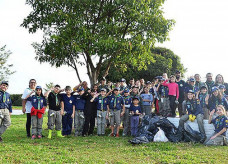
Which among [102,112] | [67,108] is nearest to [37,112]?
[67,108]

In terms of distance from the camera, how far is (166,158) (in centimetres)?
552

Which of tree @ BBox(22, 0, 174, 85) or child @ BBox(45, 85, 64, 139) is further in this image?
tree @ BBox(22, 0, 174, 85)

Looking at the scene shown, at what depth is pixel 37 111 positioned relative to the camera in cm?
803

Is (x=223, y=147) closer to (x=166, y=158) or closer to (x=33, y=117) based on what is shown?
(x=166, y=158)

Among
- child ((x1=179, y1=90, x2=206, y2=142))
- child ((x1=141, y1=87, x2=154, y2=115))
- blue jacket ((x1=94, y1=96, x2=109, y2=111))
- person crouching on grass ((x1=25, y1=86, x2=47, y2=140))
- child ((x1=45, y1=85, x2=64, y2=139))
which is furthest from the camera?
child ((x1=141, y1=87, x2=154, y2=115))

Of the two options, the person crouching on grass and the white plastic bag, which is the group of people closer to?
the person crouching on grass

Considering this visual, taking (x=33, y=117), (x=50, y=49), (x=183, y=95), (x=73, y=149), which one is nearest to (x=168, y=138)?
(x=183, y=95)

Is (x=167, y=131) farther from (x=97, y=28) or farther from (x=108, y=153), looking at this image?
(x=97, y=28)

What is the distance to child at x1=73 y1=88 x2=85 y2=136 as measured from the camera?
904 centimetres

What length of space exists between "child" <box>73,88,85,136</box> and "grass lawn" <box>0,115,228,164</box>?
167cm

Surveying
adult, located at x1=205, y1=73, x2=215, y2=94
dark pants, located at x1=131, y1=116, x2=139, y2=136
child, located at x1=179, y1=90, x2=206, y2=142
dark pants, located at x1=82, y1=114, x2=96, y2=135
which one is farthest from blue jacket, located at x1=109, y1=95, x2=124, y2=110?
adult, located at x1=205, y1=73, x2=215, y2=94

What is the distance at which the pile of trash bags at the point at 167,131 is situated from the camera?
7.88m

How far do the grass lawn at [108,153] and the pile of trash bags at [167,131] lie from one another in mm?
559

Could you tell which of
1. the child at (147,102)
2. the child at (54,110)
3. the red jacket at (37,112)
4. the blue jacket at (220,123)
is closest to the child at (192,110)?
the blue jacket at (220,123)
